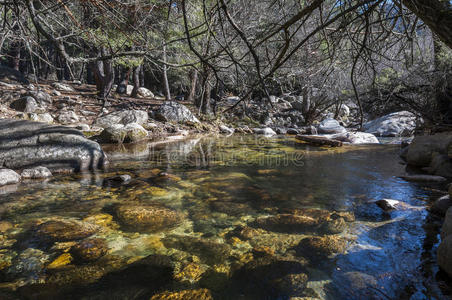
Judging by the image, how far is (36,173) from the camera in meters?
4.94

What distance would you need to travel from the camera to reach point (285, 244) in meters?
2.68

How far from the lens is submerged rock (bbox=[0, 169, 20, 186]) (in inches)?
172

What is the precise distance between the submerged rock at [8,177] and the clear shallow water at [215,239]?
0.96ft

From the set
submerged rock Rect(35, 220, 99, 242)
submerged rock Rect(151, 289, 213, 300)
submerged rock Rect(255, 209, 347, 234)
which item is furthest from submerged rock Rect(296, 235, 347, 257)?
submerged rock Rect(35, 220, 99, 242)

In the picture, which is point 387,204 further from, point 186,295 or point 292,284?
point 186,295

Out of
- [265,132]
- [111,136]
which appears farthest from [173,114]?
[111,136]

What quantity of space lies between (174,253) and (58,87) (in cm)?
1745

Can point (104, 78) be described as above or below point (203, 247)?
above

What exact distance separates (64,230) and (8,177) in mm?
2455

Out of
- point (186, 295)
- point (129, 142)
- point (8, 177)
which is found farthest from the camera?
point (129, 142)

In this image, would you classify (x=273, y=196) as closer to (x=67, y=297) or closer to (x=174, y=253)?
(x=174, y=253)

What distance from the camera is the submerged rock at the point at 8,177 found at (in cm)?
437

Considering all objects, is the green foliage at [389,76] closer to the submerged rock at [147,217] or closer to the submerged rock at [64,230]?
the submerged rock at [147,217]

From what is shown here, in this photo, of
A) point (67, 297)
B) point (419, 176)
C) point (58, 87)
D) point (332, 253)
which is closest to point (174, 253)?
point (67, 297)
